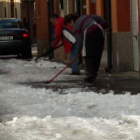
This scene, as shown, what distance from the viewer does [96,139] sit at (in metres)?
6.19

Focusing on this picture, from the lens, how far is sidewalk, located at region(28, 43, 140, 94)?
1081 centimetres

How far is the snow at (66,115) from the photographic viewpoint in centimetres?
647

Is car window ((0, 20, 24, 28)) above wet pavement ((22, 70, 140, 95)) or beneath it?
above

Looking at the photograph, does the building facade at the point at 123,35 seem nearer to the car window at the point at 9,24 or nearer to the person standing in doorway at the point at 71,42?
the person standing in doorway at the point at 71,42

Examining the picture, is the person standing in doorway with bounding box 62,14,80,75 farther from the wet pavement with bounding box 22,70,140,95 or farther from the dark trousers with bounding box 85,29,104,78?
the dark trousers with bounding box 85,29,104,78

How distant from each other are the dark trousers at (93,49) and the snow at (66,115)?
59.6 inches

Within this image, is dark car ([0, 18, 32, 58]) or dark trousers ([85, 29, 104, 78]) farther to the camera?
dark car ([0, 18, 32, 58])

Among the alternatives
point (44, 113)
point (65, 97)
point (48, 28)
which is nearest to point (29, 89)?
point (65, 97)

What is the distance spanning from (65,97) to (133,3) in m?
5.59

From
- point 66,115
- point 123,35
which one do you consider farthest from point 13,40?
point 66,115

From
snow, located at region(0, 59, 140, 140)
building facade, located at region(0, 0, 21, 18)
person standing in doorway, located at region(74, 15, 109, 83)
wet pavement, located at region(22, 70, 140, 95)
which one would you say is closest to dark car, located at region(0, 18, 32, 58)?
wet pavement, located at region(22, 70, 140, 95)

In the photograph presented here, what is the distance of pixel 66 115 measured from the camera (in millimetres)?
7605

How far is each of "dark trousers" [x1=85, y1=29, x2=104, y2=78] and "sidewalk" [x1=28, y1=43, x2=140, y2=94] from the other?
335mm

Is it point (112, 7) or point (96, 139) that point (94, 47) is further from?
point (96, 139)
